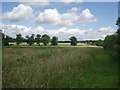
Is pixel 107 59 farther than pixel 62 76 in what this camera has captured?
Yes

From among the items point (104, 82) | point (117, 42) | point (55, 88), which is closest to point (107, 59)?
point (117, 42)

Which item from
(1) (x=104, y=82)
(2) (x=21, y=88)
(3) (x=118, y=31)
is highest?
(3) (x=118, y=31)

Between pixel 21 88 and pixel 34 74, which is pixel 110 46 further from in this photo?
pixel 21 88

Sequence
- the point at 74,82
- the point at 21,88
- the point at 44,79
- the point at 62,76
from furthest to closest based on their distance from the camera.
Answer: the point at 62,76
the point at 74,82
the point at 44,79
the point at 21,88

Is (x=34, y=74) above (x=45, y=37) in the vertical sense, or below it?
below

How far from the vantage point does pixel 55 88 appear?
3350 millimetres

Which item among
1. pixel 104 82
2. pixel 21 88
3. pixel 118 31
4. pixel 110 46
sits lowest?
pixel 104 82

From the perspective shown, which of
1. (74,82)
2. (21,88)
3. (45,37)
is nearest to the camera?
(21,88)

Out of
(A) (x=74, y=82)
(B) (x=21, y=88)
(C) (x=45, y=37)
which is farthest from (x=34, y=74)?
(C) (x=45, y=37)

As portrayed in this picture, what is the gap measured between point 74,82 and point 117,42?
9.64ft

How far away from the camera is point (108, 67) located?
5.78 metres

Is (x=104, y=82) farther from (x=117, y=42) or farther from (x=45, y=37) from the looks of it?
(x=45, y=37)

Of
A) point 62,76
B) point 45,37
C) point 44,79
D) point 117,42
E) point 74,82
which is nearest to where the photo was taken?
point 44,79

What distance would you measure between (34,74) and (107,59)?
160 inches
